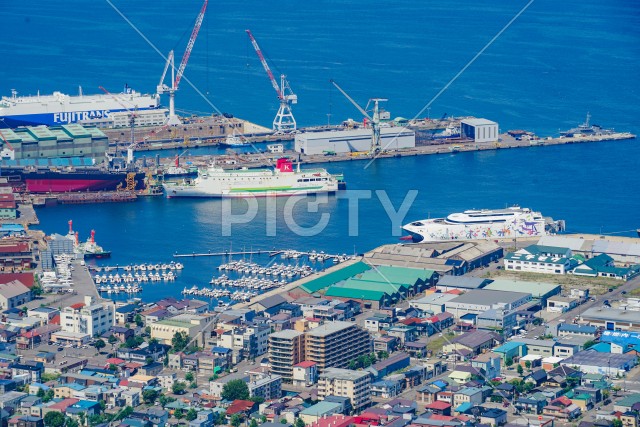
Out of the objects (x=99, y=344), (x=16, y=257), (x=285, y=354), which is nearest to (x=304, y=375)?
(x=285, y=354)

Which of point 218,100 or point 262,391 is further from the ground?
point 218,100

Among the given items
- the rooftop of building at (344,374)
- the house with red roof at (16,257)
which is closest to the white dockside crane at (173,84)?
the house with red roof at (16,257)

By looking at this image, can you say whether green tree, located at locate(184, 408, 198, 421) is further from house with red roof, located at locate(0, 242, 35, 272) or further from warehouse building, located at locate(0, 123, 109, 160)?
warehouse building, located at locate(0, 123, 109, 160)

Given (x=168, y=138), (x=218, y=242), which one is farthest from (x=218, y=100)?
(x=218, y=242)

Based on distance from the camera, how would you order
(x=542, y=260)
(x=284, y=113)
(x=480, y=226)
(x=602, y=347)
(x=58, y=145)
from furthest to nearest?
1. (x=284, y=113)
2. (x=58, y=145)
3. (x=480, y=226)
4. (x=542, y=260)
5. (x=602, y=347)

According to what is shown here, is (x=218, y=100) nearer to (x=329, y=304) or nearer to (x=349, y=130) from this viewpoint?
(x=349, y=130)

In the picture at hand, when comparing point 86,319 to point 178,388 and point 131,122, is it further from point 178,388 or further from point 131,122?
point 131,122
